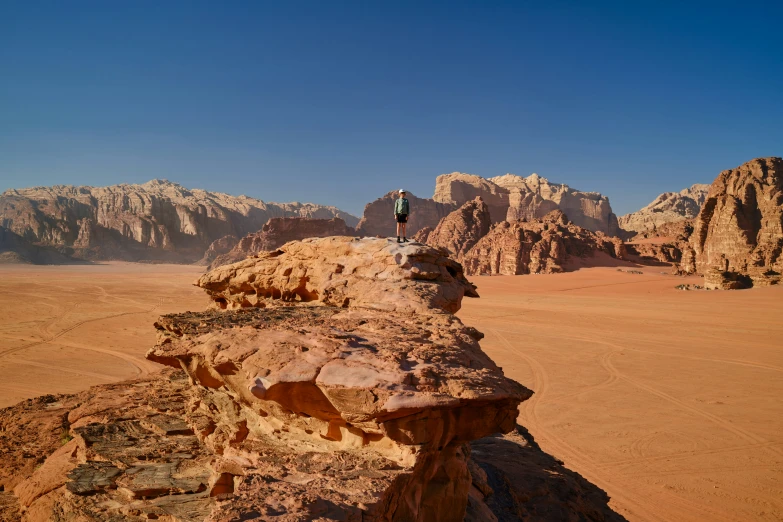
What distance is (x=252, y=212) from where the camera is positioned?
114 metres

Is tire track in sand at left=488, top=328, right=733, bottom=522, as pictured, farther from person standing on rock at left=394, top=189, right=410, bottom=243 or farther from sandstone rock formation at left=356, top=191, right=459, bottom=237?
sandstone rock formation at left=356, top=191, right=459, bottom=237

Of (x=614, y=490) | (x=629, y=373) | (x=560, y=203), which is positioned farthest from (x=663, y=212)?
(x=614, y=490)

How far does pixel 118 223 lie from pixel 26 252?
674 inches

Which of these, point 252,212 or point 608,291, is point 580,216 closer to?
point 608,291

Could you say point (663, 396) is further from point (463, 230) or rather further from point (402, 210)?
point (463, 230)

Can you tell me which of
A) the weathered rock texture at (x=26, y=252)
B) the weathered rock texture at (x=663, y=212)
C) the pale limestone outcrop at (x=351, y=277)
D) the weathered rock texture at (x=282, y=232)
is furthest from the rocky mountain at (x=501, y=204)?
the pale limestone outcrop at (x=351, y=277)

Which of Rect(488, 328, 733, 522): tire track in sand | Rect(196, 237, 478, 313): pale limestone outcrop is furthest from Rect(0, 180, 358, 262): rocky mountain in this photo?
Rect(488, 328, 733, 522): tire track in sand

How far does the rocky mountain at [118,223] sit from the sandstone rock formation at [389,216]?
1295 inches

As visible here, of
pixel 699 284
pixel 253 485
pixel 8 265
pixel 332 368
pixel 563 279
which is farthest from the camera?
pixel 8 265

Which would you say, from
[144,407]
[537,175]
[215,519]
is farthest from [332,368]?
[537,175]

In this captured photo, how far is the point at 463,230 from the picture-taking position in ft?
170

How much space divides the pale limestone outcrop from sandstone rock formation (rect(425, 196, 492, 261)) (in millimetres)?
42296

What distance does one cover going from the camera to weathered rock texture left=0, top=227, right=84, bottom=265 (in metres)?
71.7

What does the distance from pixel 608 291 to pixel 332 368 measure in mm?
32619
